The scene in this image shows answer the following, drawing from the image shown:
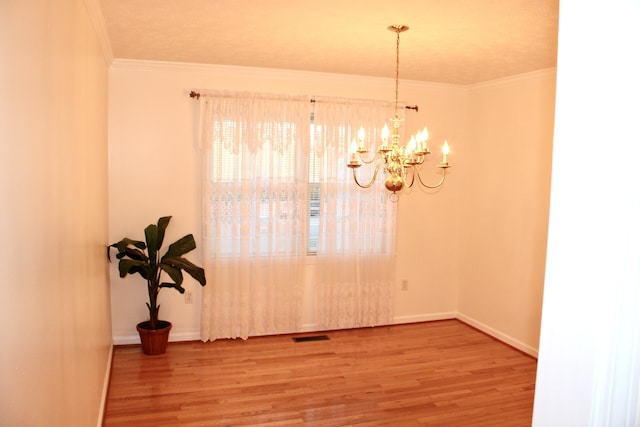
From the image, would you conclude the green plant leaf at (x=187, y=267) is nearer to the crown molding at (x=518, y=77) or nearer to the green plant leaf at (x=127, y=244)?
the green plant leaf at (x=127, y=244)

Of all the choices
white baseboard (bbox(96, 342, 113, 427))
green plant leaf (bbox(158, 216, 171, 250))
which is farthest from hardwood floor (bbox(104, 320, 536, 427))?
green plant leaf (bbox(158, 216, 171, 250))

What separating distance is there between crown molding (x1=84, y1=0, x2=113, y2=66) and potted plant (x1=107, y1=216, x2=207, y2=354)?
60.1 inches

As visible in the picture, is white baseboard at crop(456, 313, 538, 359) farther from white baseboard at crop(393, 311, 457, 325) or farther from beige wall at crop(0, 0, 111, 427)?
beige wall at crop(0, 0, 111, 427)

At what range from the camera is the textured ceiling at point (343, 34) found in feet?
9.69

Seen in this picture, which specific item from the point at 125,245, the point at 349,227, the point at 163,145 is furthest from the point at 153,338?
the point at 349,227

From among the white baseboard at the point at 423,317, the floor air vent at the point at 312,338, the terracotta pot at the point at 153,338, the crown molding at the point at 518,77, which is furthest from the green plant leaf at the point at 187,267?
the crown molding at the point at 518,77

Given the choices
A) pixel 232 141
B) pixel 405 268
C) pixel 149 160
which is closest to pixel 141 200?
pixel 149 160

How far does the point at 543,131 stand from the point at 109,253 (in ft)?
14.2

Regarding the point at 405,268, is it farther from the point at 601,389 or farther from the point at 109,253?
the point at 601,389

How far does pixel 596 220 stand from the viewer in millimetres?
856

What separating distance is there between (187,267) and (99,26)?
2120mm

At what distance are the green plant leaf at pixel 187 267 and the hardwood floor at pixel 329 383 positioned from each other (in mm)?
773

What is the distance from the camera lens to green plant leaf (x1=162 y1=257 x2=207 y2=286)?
4.38 m

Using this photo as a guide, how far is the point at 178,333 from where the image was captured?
4.91m
